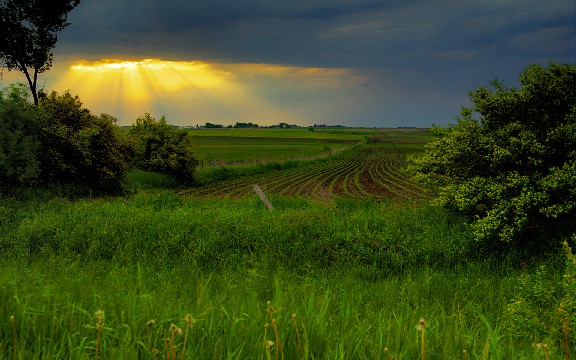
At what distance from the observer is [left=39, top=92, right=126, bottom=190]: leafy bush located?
25219 millimetres

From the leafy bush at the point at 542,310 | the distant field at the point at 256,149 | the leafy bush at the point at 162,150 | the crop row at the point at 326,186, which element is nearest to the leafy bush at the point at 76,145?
the leafy bush at the point at 162,150

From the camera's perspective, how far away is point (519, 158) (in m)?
12.9

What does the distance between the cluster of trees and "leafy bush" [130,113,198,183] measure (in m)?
0.47

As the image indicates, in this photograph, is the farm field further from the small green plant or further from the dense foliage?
the small green plant

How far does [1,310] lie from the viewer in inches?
112

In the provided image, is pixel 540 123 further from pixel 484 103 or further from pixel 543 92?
pixel 484 103

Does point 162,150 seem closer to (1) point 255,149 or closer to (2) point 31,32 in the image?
(2) point 31,32

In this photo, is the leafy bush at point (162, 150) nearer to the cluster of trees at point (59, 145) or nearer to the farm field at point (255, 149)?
the cluster of trees at point (59, 145)

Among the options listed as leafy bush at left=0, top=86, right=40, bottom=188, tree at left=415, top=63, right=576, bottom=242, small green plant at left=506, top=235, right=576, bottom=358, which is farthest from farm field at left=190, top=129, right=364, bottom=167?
small green plant at left=506, top=235, right=576, bottom=358

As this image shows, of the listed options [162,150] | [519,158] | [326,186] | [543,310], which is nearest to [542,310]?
[543,310]

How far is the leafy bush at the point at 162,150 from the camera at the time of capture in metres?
35.4

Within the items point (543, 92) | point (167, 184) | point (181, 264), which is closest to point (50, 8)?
point (167, 184)

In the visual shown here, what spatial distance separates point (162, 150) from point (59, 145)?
10571 millimetres

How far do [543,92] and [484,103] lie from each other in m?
1.82
